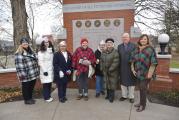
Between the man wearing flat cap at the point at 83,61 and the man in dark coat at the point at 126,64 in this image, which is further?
the man wearing flat cap at the point at 83,61

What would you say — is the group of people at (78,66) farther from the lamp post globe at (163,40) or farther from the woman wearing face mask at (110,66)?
the lamp post globe at (163,40)

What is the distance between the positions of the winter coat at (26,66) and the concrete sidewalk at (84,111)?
0.79 m

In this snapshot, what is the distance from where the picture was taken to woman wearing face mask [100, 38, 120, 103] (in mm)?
7016

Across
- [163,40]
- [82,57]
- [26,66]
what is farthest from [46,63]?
[163,40]

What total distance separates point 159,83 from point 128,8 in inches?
103

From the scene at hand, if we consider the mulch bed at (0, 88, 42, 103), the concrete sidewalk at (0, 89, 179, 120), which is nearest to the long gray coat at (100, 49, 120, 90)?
the concrete sidewalk at (0, 89, 179, 120)

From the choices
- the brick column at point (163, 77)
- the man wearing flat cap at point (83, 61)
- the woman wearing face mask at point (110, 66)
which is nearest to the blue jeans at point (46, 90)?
the man wearing flat cap at point (83, 61)

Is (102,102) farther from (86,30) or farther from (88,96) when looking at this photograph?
(86,30)

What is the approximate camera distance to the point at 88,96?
7801 mm

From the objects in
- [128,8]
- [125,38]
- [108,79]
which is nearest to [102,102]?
[108,79]

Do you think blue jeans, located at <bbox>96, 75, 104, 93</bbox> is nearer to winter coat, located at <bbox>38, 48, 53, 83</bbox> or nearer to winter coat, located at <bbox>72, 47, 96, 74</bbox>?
winter coat, located at <bbox>72, 47, 96, 74</bbox>

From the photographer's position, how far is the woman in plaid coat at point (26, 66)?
6824mm

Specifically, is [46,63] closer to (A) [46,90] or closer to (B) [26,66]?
(B) [26,66]

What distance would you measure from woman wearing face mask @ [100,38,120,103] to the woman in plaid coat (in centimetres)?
177
